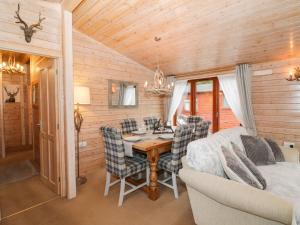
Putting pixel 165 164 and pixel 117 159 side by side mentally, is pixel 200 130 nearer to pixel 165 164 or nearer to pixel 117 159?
pixel 165 164

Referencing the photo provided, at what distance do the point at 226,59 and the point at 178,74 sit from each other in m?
1.65

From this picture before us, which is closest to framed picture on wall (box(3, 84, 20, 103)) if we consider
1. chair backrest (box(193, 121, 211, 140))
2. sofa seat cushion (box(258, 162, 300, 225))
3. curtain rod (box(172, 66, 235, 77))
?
curtain rod (box(172, 66, 235, 77))

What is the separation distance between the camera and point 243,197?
1.38 meters

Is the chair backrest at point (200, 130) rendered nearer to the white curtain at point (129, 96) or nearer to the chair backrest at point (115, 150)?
the chair backrest at point (115, 150)

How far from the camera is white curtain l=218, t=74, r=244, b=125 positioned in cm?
424

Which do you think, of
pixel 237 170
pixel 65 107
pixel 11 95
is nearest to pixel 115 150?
pixel 65 107

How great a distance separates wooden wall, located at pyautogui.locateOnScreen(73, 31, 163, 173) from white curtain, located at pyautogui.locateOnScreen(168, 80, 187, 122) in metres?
1.51

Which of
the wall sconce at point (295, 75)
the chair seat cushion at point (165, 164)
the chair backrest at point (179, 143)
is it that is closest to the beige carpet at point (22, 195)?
the chair seat cushion at point (165, 164)

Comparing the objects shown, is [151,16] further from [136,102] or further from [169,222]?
[169,222]

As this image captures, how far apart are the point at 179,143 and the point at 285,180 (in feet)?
4.10

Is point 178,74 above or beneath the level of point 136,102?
above

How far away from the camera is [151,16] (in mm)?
2932

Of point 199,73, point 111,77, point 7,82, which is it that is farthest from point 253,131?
point 7,82

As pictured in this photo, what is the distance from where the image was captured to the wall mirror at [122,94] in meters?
4.16
